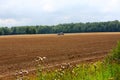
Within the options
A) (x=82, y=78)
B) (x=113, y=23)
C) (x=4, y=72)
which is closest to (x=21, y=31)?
(x=113, y=23)

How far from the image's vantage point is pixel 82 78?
9.88m

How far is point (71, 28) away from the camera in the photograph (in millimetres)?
169375

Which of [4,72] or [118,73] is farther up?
[118,73]

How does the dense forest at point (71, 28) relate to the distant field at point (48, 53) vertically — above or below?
below

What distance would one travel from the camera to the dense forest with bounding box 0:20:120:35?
153 m

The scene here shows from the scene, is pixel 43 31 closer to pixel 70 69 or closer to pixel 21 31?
pixel 21 31

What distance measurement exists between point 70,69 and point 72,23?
16851 centimetres

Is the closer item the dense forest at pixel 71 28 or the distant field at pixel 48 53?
the distant field at pixel 48 53

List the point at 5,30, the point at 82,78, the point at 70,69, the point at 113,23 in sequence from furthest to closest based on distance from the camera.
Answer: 1. the point at 113,23
2. the point at 5,30
3. the point at 82,78
4. the point at 70,69

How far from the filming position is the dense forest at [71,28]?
6024 inches

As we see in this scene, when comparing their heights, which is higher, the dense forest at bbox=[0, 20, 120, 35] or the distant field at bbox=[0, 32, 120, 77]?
the distant field at bbox=[0, 32, 120, 77]

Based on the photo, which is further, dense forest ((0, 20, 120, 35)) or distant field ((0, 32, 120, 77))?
dense forest ((0, 20, 120, 35))

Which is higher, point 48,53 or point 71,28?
point 48,53

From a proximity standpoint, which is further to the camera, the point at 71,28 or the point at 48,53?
the point at 71,28
